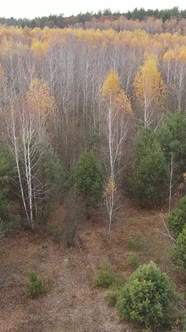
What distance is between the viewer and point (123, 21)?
253 feet

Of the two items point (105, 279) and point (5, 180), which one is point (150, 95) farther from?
point (105, 279)

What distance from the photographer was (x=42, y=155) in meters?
24.2

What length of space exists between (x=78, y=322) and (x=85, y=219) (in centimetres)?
1076

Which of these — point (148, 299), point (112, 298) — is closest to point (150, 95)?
point (112, 298)

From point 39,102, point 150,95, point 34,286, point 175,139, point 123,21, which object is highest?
point 123,21

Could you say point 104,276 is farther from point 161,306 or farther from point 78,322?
point 161,306

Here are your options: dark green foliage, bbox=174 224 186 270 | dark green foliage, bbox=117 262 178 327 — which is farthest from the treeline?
dark green foliage, bbox=117 262 178 327

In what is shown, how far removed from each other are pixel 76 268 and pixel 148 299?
6.81 m

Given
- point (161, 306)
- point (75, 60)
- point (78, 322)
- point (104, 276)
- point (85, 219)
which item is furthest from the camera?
point (75, 60)

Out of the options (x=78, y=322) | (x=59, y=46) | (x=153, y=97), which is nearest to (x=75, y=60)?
(x=59, y=46)

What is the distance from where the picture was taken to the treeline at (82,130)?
77.9 ft

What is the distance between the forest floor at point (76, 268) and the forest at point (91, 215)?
0.06 metres

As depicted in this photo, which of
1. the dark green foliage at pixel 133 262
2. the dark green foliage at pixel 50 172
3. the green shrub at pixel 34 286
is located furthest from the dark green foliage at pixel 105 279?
the dark green foliage at pixel 50 172

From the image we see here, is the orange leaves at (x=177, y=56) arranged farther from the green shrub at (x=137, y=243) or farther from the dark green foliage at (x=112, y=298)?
the dark green foliage at (x=112, y=298)
